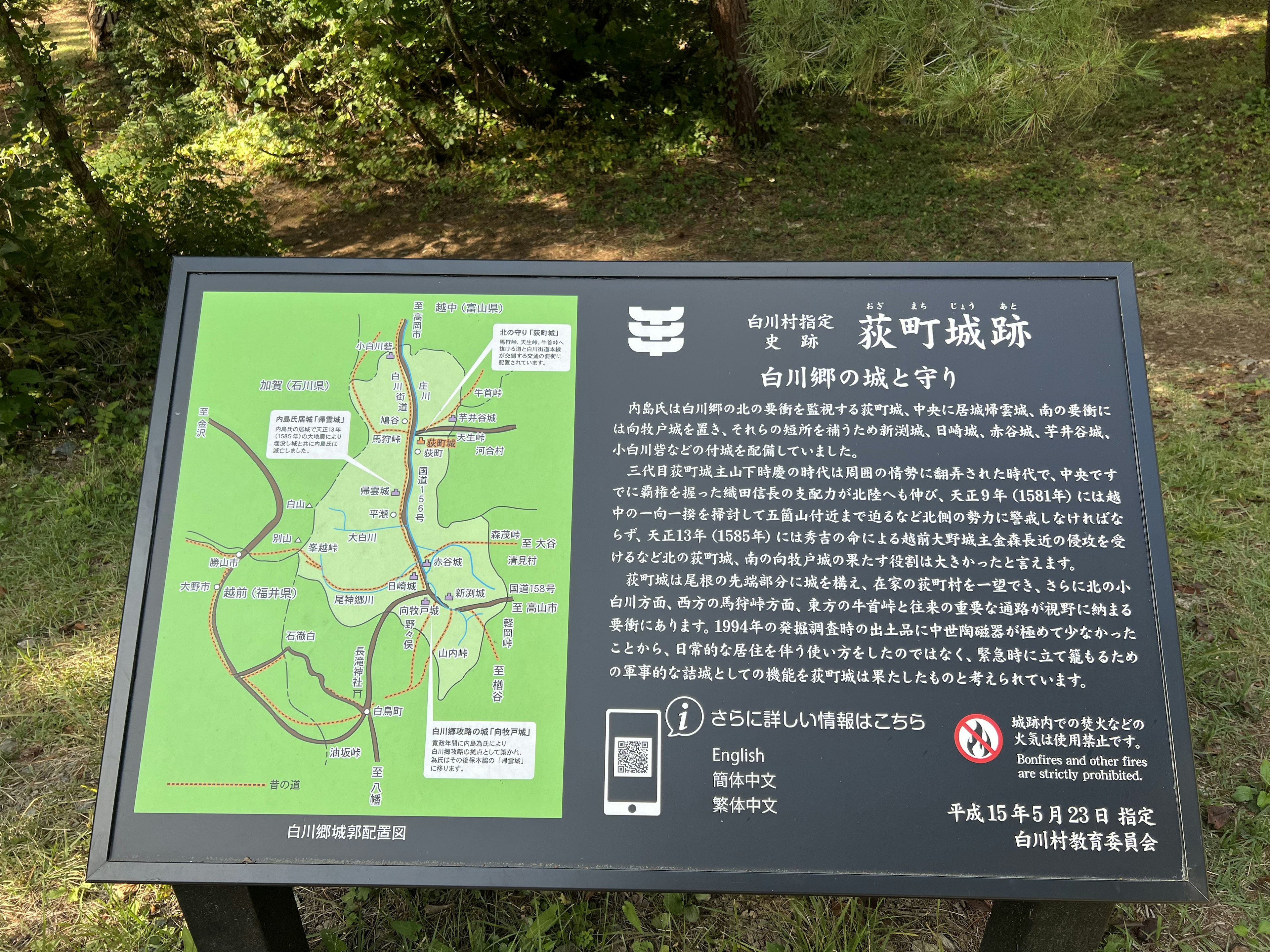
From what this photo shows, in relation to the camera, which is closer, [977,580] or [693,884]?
[693,884]

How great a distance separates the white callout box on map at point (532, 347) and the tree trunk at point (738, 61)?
5746 mm

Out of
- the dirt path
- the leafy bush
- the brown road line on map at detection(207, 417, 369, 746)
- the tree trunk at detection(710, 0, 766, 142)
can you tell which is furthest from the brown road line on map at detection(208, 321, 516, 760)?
the tree trunk at detection(710, 0, 766, 142)

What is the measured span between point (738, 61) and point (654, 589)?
6.50m

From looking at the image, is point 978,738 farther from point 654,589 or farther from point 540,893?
point 540,893

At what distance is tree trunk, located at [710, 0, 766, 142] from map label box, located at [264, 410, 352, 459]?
6.02 m

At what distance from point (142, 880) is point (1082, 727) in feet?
6.23

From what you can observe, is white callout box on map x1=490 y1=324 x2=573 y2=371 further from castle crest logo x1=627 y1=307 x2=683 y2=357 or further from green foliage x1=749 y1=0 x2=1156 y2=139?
green foliage x1=749 y1=0 x2=1156 y2=139

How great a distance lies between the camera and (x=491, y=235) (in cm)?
689

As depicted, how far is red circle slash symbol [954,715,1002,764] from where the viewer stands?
159cm

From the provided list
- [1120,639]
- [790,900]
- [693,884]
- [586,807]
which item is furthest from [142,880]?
[1120,639]

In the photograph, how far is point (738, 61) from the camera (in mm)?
6887

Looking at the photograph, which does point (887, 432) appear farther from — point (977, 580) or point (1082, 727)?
point (1082, 727)

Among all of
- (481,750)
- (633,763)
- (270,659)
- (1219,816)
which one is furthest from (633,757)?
(1219,816)

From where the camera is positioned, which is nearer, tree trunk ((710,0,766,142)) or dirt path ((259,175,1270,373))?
dirt path ((259,175,1270,373))
